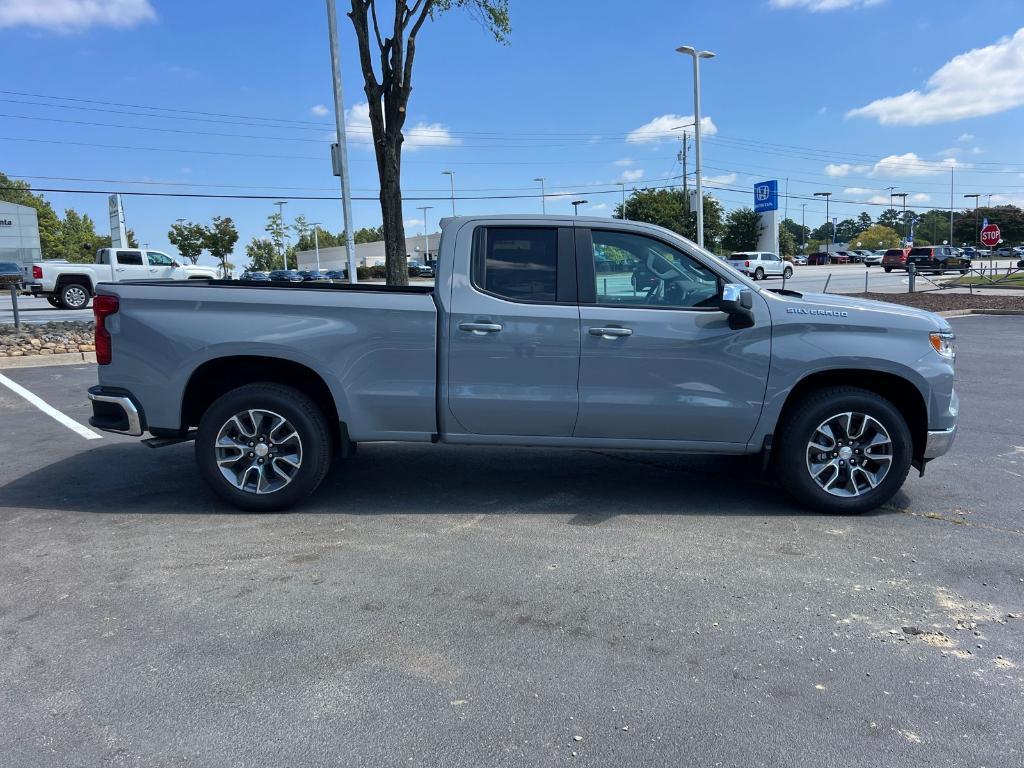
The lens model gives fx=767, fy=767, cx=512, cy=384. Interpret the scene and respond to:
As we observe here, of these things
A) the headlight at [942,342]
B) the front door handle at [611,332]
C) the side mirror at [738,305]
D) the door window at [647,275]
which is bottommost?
the headlight at [942,342]

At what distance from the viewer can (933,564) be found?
419 centimetres

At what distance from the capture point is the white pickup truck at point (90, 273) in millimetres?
22781

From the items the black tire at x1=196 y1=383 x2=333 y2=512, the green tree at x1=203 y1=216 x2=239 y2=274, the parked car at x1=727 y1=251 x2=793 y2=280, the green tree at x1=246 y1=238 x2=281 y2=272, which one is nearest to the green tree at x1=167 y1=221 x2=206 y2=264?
the green tree at x1=203 y1=216 x2=239 y2=274

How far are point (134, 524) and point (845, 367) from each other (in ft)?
15.0

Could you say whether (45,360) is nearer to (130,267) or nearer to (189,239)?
(130,267)

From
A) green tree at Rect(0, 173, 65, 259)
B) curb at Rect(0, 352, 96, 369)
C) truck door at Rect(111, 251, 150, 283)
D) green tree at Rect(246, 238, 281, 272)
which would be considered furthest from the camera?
green tree at Rect(246, 238, 281, 272)

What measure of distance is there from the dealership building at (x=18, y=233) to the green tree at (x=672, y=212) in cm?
5217

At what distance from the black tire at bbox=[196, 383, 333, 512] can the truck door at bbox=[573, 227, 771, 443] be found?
66.8 inches

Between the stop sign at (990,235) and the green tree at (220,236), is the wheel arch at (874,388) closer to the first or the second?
the stop sign at (990,235)

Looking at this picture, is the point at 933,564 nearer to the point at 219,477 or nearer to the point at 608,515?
the point at 608,515

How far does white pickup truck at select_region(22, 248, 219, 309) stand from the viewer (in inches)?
897

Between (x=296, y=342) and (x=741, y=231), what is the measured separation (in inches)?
3161

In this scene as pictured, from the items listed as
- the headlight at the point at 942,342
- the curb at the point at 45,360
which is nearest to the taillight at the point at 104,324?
the headlight at the point at 942,342

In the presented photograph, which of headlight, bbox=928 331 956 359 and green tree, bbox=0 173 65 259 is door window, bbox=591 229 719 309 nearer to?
headlight, bbox=928 331 956 359
